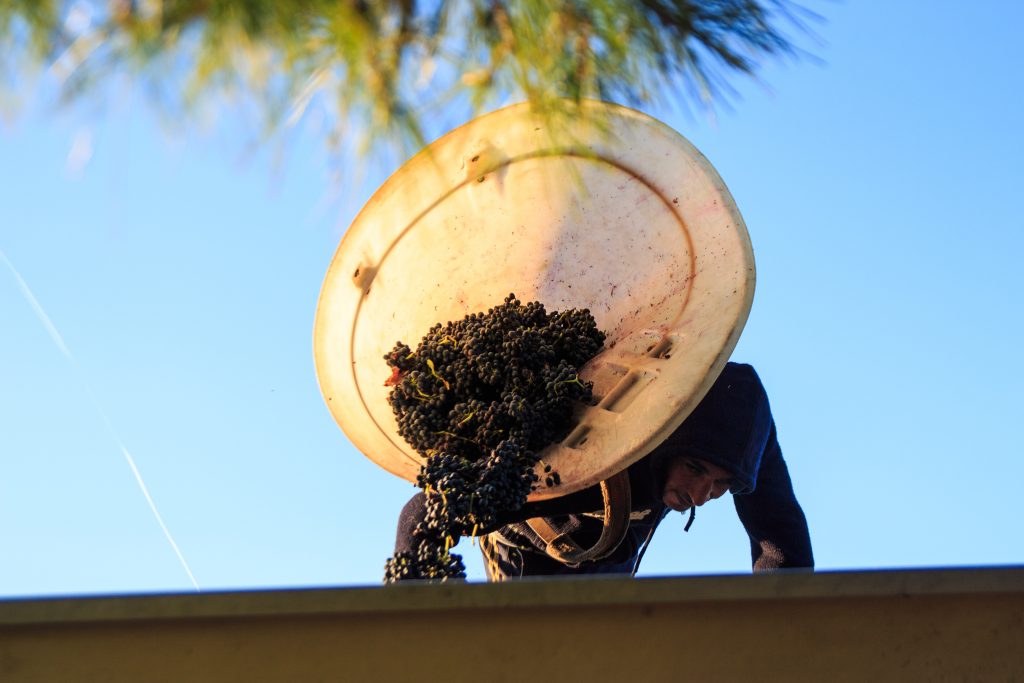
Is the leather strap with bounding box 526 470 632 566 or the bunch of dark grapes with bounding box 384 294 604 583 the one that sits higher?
the bunch of dark grapes with bounding box 384 294 604 583

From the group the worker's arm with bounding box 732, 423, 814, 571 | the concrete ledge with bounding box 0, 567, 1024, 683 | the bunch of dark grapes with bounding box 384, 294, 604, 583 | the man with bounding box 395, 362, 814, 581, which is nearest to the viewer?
the concrete ledge with bounding box 0, 567, 1024, 683

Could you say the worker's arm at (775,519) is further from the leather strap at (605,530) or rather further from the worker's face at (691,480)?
the leather strap at (605,530)

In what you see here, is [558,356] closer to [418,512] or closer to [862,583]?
[418,512]

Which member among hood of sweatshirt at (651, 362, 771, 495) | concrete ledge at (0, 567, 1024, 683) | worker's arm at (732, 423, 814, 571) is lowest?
concrete ledge at (0, 567, 1024, 683)

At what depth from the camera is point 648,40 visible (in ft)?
7.11

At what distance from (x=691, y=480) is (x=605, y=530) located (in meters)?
0.51

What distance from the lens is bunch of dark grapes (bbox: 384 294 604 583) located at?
3127 millimetres

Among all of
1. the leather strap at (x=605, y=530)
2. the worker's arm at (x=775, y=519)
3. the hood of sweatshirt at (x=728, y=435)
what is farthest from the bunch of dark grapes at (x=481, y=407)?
the worker's arm at (x=775, y=519)

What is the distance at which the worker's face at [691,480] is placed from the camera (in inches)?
154

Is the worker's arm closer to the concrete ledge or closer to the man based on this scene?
the man

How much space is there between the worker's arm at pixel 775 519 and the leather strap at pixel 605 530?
0.85 metres

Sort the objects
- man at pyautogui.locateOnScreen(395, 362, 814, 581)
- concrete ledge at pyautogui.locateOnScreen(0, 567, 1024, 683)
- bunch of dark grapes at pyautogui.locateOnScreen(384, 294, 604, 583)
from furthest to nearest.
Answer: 1. man at pyautogui.locateOnScreen(395, 362, 814, 581)
2. bunch of dark grapes at pyautogui.locateOnScreen(384, 294, 604, 583)
3. concrete ledge at pyautogui.locateOnScreen(0, 567, 1024, 683)

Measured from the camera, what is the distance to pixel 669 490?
12.9 feet

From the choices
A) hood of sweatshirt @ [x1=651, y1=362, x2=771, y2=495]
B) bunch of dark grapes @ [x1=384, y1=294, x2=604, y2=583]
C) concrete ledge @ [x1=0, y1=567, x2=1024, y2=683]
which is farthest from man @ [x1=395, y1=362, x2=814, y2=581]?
concrete ledge @ [x1=0, y1=567, x2=1024, y2=683]
